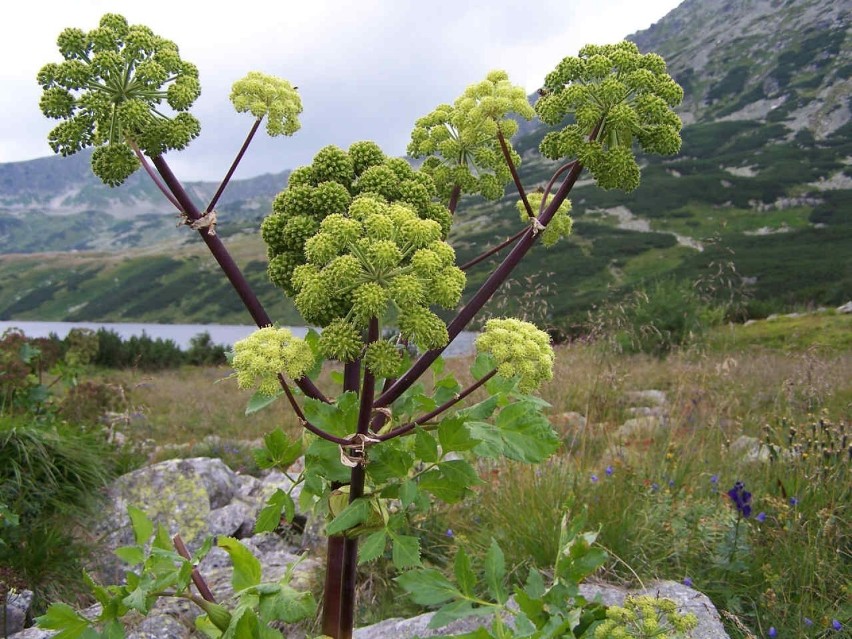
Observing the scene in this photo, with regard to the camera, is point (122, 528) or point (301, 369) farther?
point (122, 528)

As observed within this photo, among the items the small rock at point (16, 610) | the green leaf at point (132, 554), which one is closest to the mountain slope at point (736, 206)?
the small rock at point (16, 610)

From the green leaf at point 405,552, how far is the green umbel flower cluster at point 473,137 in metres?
1.38

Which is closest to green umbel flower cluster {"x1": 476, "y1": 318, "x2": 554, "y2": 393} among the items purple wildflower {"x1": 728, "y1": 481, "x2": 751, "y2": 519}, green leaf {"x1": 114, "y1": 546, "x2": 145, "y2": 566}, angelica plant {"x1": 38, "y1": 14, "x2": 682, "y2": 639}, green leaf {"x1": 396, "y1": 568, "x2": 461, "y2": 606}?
angelica plant {"x1": 38, "y1": 14, "x2": 682, "y2": 639}

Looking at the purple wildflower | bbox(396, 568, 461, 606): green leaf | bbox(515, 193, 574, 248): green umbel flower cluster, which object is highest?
bbox(515, 193, 574, 248): green umbel flower cluster

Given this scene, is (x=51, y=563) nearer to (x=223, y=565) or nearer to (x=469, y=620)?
(x=223, y=565)

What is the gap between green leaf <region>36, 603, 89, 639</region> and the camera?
6.98ft

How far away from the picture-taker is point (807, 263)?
6844 centimetres

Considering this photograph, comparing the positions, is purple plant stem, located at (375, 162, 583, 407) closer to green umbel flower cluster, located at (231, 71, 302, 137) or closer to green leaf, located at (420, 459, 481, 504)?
green leaf, located at (420, 459, 481, 504)

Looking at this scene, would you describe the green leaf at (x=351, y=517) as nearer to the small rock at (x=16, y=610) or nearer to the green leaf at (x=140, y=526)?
the green leaf at (x=140, y=526)

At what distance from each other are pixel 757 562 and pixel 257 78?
471 centimetres

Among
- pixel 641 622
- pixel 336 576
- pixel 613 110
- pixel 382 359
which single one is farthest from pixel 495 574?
pixel 613 110

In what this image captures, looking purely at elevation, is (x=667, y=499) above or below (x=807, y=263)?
above

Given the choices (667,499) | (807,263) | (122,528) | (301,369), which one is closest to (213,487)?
(122,528)

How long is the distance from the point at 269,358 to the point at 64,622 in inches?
52.8
